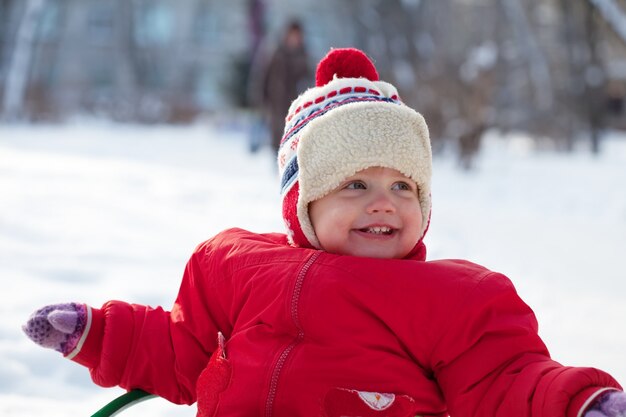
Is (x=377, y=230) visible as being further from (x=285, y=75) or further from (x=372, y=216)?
(x=285, y=75)

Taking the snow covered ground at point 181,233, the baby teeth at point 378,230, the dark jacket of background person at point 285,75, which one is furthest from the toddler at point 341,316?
the dark jacket of background person at point 285,75

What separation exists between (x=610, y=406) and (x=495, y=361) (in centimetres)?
27

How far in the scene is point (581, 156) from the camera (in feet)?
45.6

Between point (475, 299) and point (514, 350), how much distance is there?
123 millimetres

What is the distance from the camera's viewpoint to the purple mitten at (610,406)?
128 cm

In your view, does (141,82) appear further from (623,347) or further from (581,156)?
(623,347)

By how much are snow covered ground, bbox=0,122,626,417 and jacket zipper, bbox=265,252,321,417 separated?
29.8 inches

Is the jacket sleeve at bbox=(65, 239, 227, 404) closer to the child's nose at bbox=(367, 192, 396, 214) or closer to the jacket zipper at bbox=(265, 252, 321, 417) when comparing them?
the jacket zipper at bbox=(265, 252, 321, 417)

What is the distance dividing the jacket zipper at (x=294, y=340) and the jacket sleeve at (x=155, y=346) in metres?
→ 0.30

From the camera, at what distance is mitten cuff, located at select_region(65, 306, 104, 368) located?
6.28 ft

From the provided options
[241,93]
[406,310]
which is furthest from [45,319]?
[241,93]

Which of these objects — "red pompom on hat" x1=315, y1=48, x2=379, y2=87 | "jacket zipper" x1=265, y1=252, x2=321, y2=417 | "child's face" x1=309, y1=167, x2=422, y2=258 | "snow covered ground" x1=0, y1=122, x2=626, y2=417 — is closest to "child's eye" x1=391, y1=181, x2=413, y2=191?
"child's face" x1=309, y1=167, x2=422, y2=258

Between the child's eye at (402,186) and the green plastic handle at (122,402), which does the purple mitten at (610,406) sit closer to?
the child's eye at (402,186)

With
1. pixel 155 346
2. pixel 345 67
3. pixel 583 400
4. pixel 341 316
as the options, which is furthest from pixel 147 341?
pixel 583 400
